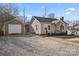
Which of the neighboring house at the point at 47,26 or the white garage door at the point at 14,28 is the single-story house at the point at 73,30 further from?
the white garage door at the point at 14,28

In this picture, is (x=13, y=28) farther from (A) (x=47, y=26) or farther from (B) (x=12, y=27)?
(A) (x=47, y=26)

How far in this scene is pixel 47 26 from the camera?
304cm

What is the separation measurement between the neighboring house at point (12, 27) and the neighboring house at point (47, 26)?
15 centimetres

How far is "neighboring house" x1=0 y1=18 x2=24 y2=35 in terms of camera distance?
3.02m

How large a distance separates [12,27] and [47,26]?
0.43 metres

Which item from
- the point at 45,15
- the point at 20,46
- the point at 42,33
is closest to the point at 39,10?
the point at 45,15

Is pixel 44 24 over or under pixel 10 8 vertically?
under

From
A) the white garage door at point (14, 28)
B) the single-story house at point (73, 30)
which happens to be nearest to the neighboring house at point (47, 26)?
the single-story house at point (73, 30)

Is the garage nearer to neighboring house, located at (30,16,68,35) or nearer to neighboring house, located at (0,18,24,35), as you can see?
neighboring house, located at (0,18,24,35)

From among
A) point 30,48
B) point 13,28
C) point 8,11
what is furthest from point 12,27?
point 30,48

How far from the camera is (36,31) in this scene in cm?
306

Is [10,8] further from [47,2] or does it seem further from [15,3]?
[47,2]

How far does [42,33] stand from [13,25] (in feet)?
1.21

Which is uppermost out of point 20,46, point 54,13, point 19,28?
point 54,13
